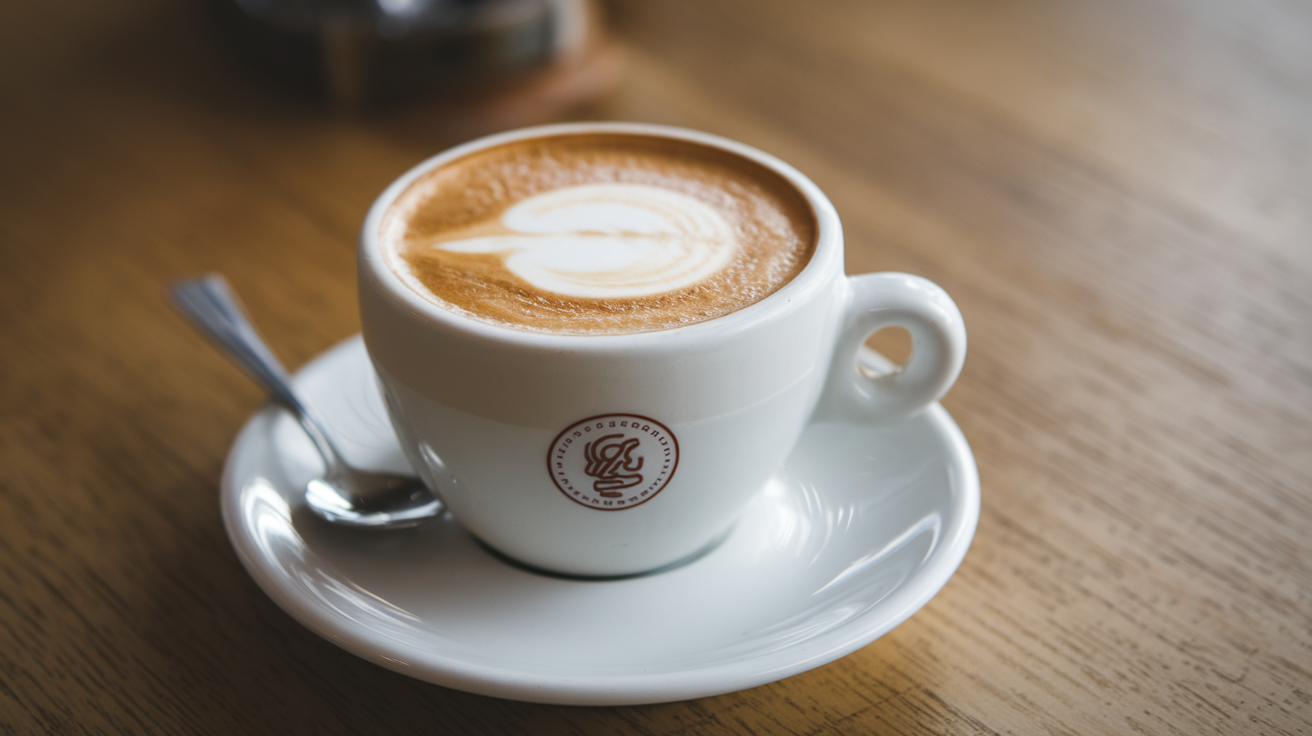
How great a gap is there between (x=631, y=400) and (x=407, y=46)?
0.88m

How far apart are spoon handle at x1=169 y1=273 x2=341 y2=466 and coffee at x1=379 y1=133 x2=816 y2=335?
172 millimetres

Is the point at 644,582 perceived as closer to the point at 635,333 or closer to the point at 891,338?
the point at 635,333

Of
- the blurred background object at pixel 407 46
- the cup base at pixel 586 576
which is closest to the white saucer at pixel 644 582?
the cup base at pixel 586 576

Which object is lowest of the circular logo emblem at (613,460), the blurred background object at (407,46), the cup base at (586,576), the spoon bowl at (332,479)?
the cup base at (586,576)

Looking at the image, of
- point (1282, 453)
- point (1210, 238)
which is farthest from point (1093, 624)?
point (1210, 238)

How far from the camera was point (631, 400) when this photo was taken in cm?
57

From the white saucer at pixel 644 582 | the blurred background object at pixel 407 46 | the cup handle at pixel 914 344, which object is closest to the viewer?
the white saucer at pixel 644 582

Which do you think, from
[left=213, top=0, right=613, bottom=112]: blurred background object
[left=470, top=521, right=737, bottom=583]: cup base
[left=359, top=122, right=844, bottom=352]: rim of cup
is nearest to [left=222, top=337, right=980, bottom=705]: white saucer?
[left=470, top=521, right=737, bottom=583]: cup base

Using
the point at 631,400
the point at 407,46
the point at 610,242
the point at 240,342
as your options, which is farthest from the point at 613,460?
the point at 407,46

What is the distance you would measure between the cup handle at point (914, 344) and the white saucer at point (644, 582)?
0.05 metres

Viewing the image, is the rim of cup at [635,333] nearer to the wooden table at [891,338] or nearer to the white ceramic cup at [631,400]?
the white ceramic cup at [631,400]

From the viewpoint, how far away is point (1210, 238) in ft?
3.56

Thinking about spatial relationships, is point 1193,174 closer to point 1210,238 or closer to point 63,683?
point 1210,238

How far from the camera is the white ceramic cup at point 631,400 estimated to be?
1.85 ft
